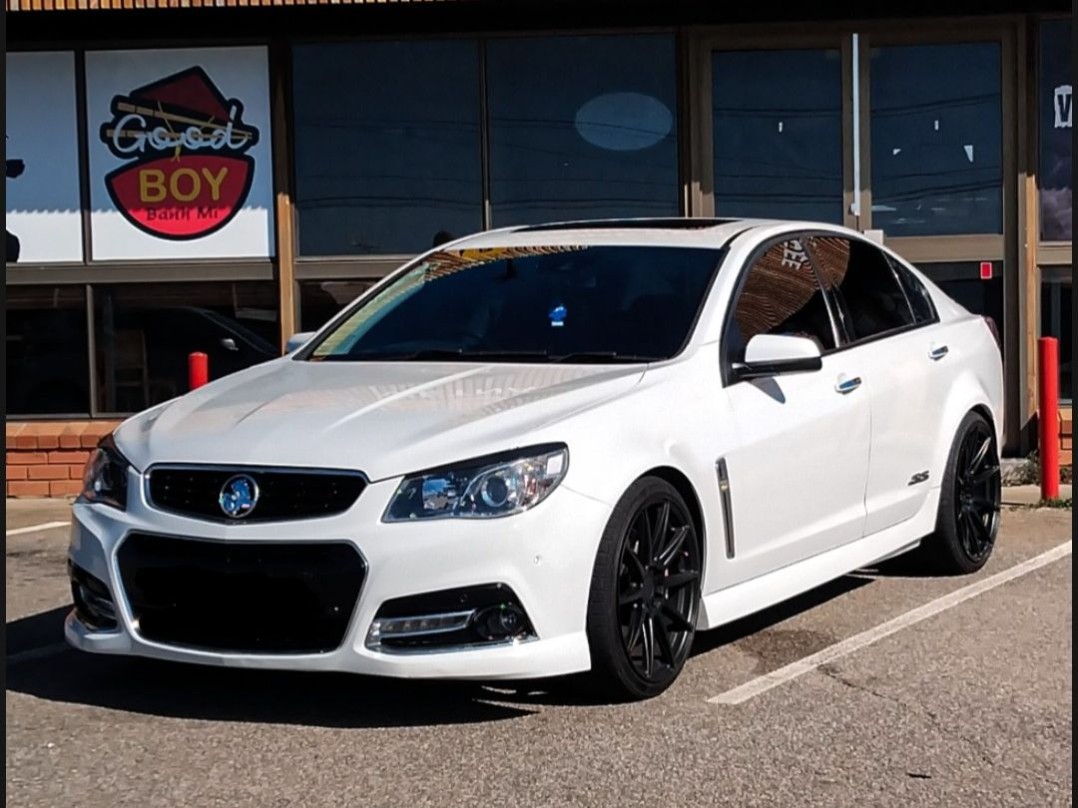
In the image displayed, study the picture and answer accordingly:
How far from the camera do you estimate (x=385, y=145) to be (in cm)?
1159

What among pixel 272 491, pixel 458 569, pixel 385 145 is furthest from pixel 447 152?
pixel 458 569

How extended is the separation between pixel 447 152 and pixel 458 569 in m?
7.15

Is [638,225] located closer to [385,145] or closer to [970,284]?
[385,145]

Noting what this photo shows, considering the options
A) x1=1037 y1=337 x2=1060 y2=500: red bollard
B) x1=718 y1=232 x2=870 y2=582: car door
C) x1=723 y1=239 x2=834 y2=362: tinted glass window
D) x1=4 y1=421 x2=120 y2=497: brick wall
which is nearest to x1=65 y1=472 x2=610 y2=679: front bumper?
x1=718 y1=232 x2=870 y2=582: car door

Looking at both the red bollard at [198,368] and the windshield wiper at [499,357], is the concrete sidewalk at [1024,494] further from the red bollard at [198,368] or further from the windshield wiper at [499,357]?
the red bollard at [198,368]

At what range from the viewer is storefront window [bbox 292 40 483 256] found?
11.6 m

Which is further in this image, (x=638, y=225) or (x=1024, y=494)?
(x=1024, y=494)

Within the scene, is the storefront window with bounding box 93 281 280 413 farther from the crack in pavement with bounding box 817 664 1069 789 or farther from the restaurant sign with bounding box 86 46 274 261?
the crack in pavement with bounding box 817 664 1069 789

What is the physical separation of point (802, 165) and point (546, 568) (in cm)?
714

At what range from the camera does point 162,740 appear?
4.96 meters

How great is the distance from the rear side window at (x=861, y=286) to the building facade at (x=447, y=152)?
414 cm

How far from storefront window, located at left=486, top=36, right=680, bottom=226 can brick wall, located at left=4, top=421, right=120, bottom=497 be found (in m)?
3.27

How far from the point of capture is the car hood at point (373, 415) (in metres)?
4.93

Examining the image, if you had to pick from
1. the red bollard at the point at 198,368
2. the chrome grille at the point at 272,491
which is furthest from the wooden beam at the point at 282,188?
the chrome grille at the point at 272,491
